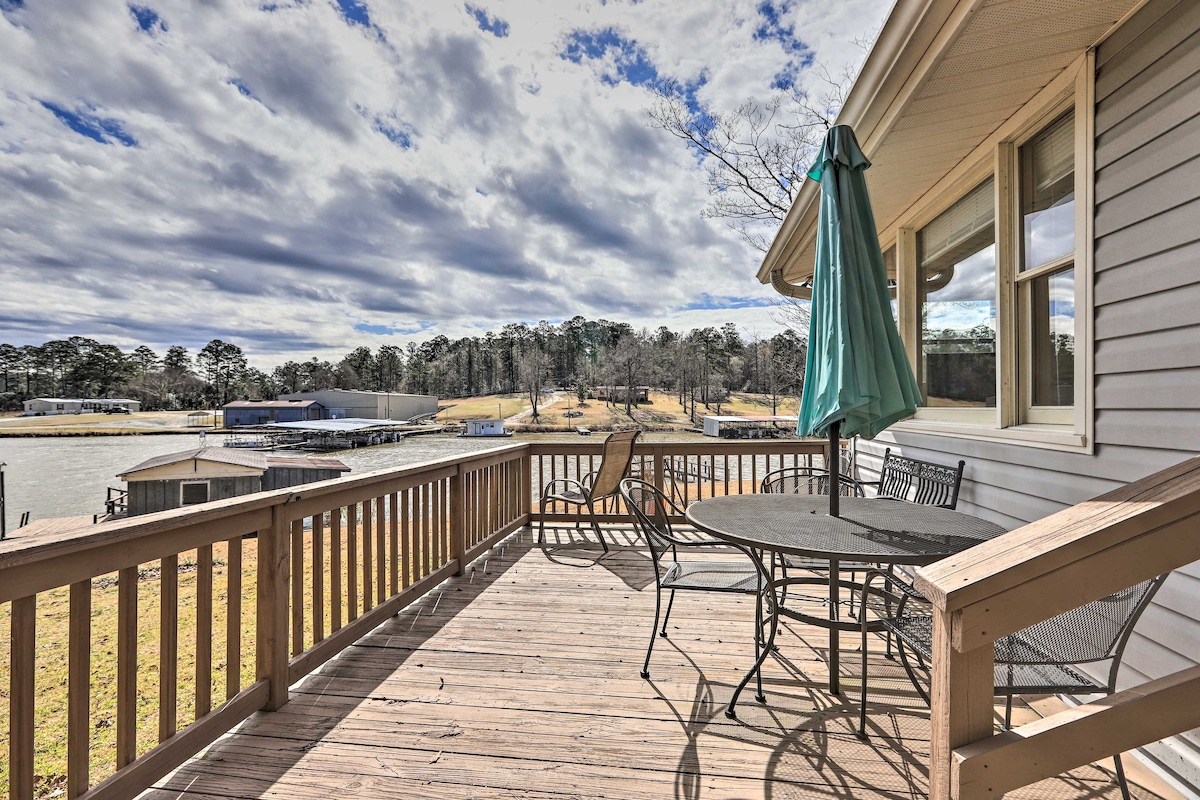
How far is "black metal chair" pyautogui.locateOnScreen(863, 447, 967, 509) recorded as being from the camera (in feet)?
10.4

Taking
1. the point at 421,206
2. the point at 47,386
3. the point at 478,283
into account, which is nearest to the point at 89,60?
the point at 421,206

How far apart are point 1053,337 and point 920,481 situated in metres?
1.33

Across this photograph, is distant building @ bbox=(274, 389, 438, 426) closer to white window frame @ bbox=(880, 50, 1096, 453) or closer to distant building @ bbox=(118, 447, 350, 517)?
distant building @ bbox=(118, 447, 350, 517)

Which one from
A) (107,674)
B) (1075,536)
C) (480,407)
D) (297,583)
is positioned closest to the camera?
(1075,536)

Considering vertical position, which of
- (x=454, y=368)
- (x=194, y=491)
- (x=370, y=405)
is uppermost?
→ (x=454, y=368)

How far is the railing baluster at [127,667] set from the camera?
1601mm

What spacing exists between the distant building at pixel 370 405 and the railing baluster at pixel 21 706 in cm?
4359

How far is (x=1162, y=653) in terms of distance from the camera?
5.67 feet

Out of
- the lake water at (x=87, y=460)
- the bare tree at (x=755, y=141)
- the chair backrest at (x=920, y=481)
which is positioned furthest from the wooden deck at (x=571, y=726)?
the lake water at (x=87, y=460)

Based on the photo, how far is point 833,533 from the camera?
2000 mm

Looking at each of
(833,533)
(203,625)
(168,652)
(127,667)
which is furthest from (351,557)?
(833,533)

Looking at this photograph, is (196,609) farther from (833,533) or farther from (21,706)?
(833,533)

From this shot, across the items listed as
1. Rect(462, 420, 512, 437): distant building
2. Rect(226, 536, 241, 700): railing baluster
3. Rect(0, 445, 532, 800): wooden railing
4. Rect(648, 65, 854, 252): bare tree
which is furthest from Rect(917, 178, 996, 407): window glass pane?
Rect(462, 420, 512, 437): distant building

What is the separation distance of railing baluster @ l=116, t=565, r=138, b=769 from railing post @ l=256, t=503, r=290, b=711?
1.71 ft
